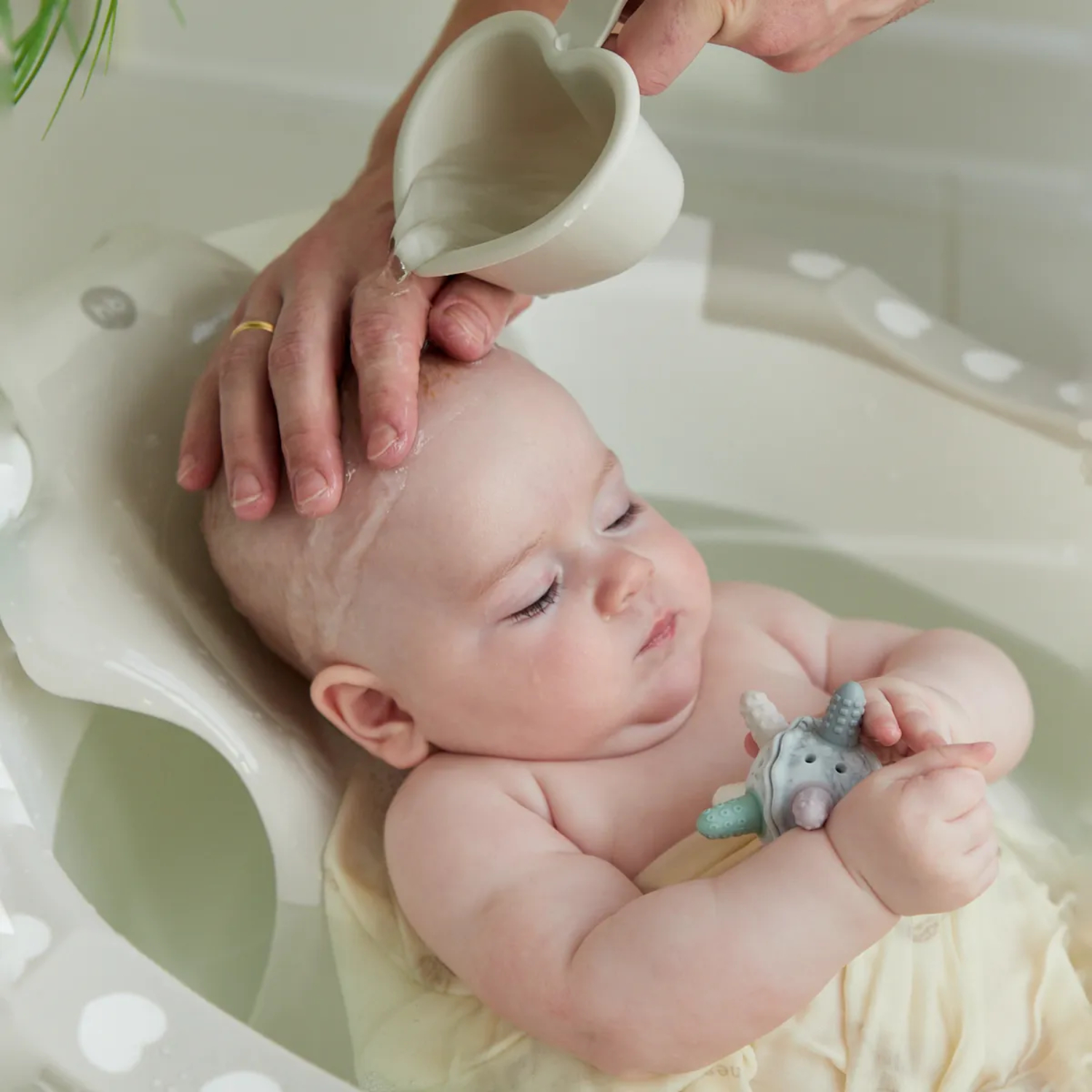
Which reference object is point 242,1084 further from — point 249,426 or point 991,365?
point 991,365

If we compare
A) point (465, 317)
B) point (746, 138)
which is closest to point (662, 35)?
point (465, 317)

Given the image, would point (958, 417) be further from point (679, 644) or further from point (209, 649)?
point (209, 649)

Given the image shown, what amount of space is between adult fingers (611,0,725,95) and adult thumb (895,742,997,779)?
0.48 meters

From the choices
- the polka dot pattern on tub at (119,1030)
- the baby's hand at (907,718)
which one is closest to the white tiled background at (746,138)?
the baby's hand at (907,718)

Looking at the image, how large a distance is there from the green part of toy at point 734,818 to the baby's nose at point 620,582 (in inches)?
6.7

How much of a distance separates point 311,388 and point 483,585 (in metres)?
0.18

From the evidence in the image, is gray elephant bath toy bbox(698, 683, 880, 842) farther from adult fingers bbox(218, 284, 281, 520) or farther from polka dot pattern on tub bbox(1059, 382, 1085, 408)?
polka dot pattern on tub bbox(1059, 382, 1085, 408)

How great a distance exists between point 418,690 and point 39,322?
1.37 ft

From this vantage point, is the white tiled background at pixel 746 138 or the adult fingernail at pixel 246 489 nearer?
the adult fingernail at pixel 246 489

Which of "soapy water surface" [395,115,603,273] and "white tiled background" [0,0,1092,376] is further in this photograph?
"white tiled background" [0,0,1092,376]

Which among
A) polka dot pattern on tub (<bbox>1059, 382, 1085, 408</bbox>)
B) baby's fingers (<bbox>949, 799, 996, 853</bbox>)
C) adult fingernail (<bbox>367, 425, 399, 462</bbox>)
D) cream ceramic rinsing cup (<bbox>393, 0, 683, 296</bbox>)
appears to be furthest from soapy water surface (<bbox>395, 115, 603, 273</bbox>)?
polka dot pattern on tub (<bbox>1059, 382, 1085, 408</bbox>)

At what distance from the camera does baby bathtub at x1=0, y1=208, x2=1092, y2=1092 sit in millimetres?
796

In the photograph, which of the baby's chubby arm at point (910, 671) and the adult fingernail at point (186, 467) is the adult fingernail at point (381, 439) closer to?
the adult fingernail at point (186, 467)

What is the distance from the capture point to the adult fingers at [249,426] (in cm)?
89
